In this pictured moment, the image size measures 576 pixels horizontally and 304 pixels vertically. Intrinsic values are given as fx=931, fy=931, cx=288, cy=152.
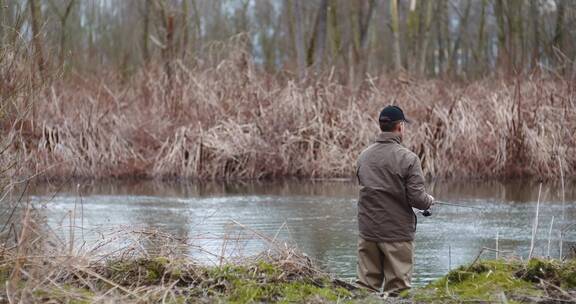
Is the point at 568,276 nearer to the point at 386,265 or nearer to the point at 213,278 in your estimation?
the point at 386,265

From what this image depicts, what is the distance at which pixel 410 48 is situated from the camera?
32.7 meters

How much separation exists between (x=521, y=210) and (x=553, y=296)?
7.63 metres

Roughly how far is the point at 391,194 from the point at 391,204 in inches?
2.9

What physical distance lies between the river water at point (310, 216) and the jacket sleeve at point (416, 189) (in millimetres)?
1296

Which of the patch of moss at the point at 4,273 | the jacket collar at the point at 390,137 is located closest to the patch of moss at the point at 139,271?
the patch of moss at the point at 4,273

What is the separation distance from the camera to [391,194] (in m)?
6.88

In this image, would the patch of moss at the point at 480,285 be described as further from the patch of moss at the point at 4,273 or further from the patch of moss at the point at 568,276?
the patch of moss at the point at 4,273

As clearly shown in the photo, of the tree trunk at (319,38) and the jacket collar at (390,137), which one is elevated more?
the tree trunk at (319,38)

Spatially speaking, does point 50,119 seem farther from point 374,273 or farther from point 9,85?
point 374,273

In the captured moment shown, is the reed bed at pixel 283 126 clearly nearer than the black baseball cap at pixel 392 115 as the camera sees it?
No

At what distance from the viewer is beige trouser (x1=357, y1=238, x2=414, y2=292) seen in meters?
6.86

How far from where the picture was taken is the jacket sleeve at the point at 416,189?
6.78 meters

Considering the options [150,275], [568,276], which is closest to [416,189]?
[568,276]

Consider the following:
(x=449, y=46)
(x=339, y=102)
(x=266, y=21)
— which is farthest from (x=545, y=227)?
(x=266, y=21)
